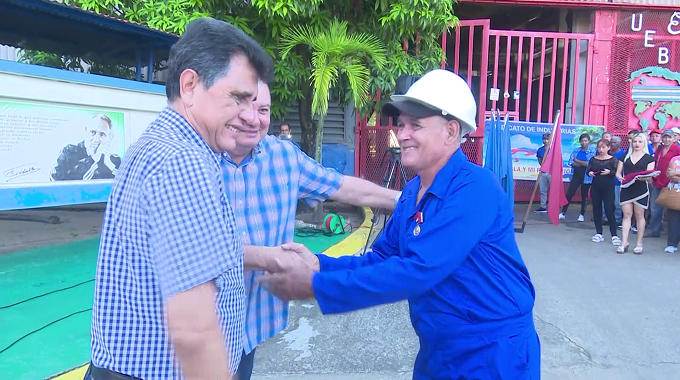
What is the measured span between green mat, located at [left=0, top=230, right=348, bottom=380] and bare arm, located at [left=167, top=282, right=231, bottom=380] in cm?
269

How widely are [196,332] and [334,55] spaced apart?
21.2ft

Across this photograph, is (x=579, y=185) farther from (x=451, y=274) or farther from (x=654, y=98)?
(x=451, y=274)

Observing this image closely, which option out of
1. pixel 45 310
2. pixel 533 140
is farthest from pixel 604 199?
pixel 45 310

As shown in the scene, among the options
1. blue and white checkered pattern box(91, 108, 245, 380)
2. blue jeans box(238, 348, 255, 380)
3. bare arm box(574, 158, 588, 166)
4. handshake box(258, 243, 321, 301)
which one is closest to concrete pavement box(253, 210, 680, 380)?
blue jeans box(238, 348, 255, 380)

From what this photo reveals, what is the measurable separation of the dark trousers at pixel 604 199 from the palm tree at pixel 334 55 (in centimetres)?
396

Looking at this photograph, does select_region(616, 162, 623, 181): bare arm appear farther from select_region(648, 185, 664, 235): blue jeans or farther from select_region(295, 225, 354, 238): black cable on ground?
select_region(295, 225, 354, 238): black cable on ground

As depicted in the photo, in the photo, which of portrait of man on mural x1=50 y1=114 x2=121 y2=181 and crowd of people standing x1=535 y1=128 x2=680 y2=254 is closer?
portrait of man on mural x1=50 y1=114 x2=121 y2=181

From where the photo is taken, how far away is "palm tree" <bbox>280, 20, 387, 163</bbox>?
7.08 m

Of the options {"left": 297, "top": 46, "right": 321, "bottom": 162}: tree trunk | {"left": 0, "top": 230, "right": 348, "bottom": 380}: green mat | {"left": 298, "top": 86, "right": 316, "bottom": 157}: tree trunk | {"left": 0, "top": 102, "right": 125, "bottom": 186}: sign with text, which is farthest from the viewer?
{"left": 298, "top": 86, "right": 316, "bottom": 157}: tree trunk

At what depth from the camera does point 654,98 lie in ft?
36.0

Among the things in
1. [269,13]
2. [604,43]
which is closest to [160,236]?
[269,13]

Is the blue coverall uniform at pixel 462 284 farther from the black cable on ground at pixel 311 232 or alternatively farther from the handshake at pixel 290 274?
the black cable on ground at pixel 311 232

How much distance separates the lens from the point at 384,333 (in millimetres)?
4219

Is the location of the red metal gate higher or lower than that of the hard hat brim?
higher
